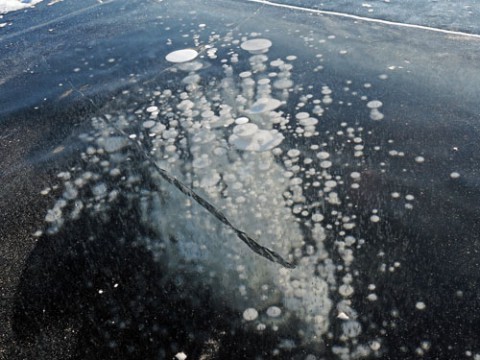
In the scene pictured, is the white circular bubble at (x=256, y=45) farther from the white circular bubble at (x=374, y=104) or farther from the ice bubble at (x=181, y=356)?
the ice bubble at (x=181, y=356)

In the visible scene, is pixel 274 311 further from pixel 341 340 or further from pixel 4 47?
pixel 4 47

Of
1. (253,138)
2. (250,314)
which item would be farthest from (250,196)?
(250,314)

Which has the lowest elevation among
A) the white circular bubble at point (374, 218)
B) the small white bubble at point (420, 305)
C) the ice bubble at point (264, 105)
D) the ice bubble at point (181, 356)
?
the ice bubble at point (181, 356)

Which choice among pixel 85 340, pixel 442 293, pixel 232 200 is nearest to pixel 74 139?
pixel 232 200

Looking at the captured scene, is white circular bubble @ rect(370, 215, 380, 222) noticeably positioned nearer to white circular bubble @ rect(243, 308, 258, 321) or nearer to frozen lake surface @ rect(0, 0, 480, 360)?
frozen lake surface @ rect(0, 0, 480, 360)

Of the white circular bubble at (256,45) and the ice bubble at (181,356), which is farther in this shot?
the white circular bubble at (256,45)

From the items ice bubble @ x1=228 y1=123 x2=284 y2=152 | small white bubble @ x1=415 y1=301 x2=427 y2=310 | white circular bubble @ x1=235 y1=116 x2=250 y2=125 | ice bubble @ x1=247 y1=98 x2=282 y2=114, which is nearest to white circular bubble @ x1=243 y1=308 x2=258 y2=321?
small white bubble @ x1=415 y1=301 x2=427 y2=310

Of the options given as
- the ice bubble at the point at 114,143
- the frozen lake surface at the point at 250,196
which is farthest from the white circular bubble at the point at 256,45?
the ice bubble at the point at 114,143
